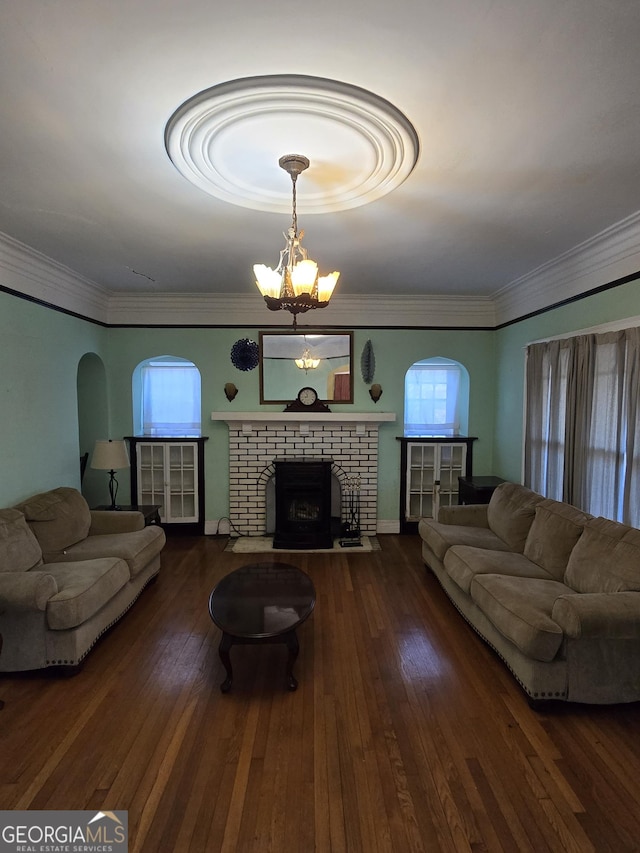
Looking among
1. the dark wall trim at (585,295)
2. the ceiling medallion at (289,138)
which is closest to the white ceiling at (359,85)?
the ceiling medallion at (289,138)

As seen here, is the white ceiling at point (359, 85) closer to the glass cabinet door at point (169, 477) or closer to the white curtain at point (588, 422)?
the white curtain at point (588, 422)

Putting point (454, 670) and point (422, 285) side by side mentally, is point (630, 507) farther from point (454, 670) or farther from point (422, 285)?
point (422, 285)

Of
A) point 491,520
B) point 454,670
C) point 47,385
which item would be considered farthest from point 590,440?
point 47,385

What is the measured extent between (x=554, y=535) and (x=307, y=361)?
3.21 metres

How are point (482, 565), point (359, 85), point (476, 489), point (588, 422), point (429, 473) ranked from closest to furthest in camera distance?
1. point (359, 85)
2. point (482, 565)
3. point (588, 422)
4. point (476, 489)
5. point (429, 473)

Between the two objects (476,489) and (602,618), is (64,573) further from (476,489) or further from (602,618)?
(476,489)

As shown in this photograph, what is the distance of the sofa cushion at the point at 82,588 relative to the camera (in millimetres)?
2490

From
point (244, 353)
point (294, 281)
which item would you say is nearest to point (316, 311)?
point (244, 353)

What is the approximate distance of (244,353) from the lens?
5.13 m

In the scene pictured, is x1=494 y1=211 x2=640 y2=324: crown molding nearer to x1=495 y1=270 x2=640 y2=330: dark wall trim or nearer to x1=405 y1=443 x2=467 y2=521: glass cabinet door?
x1=495 y1=270 x2=640 y2=330: dark wall trim

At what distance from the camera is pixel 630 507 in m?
2.85

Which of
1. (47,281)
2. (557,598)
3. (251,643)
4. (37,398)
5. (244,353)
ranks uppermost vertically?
(47,281)

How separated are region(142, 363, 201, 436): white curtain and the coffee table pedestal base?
3.40m

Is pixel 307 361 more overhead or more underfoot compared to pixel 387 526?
more overhead
